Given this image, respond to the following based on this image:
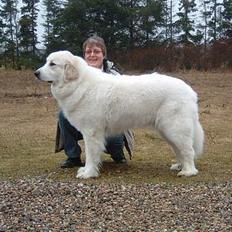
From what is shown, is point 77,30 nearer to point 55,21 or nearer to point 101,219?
point 55,21

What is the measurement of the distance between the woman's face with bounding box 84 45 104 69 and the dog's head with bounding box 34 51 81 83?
559 millimetres

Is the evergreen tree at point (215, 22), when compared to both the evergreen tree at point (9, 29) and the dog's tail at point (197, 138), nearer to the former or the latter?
the evergreen tree at point (9, 29)

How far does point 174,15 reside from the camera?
97.1ft

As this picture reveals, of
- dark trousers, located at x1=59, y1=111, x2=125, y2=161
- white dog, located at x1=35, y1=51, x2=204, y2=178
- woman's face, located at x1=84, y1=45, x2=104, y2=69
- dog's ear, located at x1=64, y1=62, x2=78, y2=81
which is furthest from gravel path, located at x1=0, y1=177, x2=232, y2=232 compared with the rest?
woman's face, located at x1=84, y1=45, x2=104, y2=69

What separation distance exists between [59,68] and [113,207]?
208cm

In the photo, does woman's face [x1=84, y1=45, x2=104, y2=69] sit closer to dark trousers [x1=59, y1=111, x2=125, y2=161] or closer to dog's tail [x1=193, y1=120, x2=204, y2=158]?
dark trousers [x1=59, y1=111, x2=125, y2=161]

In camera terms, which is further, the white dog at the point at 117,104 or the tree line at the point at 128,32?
the tree line at the point at 128,32

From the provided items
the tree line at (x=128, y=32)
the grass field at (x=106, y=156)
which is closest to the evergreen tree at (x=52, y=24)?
the tree line at (x=128, y=32)

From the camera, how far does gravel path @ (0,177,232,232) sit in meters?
4.18

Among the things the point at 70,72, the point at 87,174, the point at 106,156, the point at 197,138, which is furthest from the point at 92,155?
the point at 106,156

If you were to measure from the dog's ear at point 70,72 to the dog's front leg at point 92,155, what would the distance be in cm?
74

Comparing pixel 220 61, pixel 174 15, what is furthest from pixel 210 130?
pixel 174 15

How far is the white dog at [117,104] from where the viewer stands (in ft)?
19.4

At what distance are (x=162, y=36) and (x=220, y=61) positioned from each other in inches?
253
